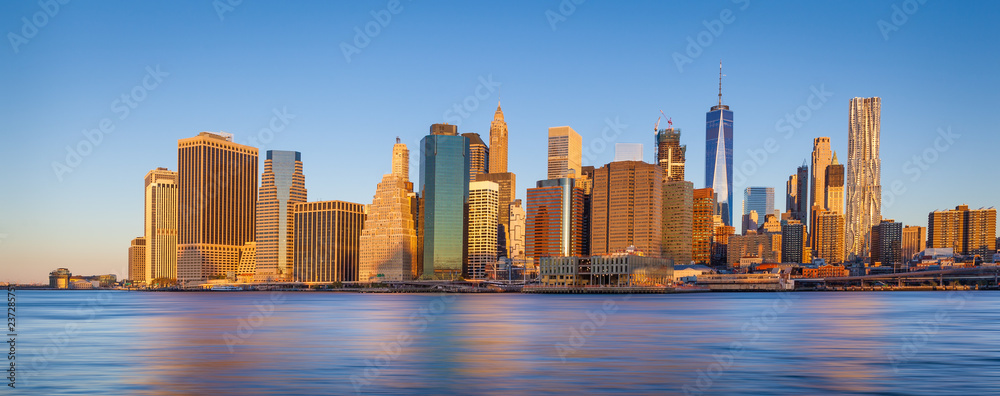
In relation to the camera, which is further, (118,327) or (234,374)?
(118,327)

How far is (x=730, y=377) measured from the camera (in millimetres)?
42406

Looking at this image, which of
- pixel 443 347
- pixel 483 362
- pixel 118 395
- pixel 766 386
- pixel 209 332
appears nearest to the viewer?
pixel 118 395

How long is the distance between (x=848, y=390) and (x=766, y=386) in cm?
348

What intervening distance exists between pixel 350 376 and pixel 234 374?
5583mm

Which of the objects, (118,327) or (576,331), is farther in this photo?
(118,327)

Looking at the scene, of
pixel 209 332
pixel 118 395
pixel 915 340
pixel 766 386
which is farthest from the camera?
pixel 209 332

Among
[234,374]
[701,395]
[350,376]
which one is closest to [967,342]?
[701,395]

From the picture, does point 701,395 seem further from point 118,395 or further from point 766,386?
point 118,395

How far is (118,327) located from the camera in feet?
262

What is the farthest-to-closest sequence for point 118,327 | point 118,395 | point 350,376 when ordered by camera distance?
1. point 118,327
2. point 350,376
3. point 118,395

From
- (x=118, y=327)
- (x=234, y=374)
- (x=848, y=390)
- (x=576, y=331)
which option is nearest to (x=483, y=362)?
(x=234, y=374)

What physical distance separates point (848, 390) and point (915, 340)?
2947 cm

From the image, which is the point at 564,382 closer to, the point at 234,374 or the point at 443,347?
the point at 234,374

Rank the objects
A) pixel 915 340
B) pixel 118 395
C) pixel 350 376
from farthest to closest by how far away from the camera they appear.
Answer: pixel 915 340
pixel 350 376
pixel 118 395
